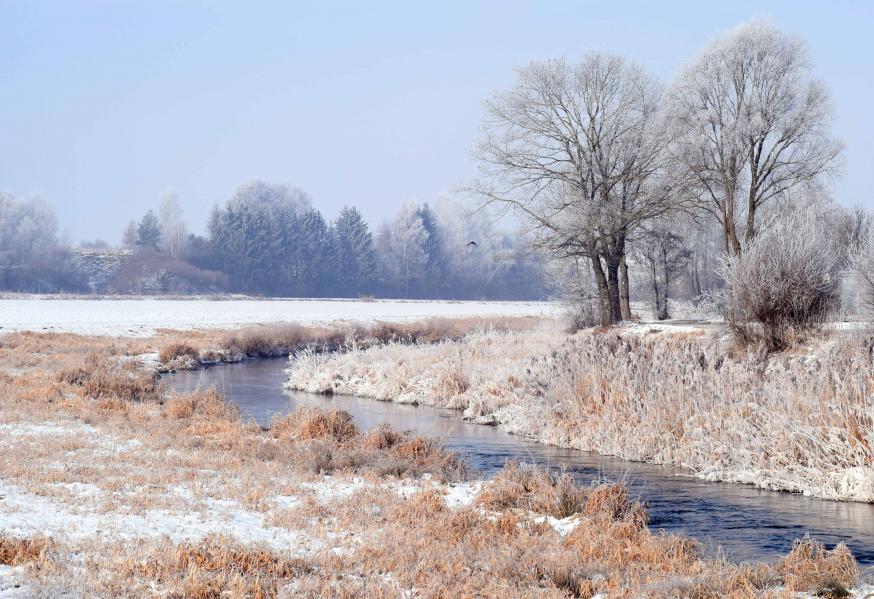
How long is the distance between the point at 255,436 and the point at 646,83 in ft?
78.4

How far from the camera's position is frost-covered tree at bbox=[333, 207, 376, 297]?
10194 cm

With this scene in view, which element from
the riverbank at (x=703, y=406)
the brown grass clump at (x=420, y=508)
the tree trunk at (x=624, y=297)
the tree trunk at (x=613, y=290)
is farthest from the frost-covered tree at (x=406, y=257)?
the brown grass clump at (x=420, y=508)

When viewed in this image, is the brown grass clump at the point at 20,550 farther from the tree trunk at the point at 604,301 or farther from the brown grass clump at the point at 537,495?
the tree trunk at the point at 604,301

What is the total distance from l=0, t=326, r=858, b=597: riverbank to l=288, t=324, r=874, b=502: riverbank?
339cm

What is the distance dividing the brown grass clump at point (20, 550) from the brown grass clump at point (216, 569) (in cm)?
72

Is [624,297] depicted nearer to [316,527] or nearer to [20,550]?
[316,527]

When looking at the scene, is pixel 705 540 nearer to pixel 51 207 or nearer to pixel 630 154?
pixel 630 154

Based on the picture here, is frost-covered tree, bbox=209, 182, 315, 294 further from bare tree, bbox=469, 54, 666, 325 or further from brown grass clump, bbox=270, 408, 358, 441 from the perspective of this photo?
brown grass clump, bbox=270, 408, 358, 441

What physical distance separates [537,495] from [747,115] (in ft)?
88.8

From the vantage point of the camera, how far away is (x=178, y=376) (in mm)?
26516

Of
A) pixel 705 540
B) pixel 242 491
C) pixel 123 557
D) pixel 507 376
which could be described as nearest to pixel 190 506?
pixel 242 491

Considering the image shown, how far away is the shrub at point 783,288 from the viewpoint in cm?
1741

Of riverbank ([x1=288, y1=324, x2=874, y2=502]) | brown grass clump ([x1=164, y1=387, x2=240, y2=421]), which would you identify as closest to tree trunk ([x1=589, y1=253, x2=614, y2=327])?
riverbank ([x1=288, y1=324, x2=874, y2=502])

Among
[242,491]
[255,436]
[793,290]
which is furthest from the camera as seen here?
[793,290]
